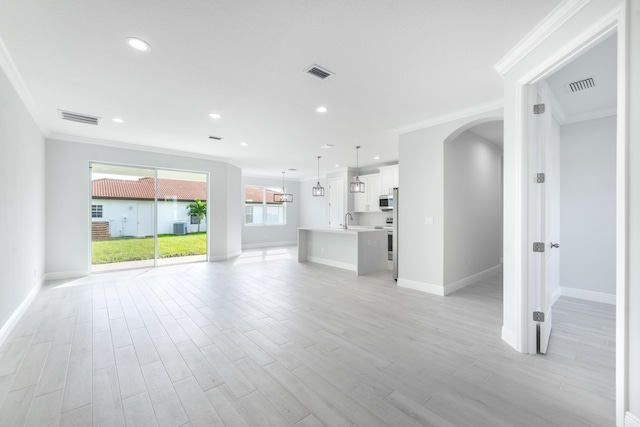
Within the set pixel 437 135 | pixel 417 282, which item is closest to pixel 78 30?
pixel 437 135

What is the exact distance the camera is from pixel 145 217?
628cm

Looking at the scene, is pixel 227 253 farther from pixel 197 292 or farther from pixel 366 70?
pixel 366 70

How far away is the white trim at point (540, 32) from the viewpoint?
190 cm

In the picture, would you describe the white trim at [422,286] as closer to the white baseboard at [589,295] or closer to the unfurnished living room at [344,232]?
the unfurnished living room at [344,232]

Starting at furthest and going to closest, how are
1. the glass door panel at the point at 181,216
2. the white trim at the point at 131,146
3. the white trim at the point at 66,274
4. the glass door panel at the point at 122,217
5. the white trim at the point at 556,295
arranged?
1. the glass door panel at the point at 181,216
2. the glass door panel at the point at 122,217
3. the white trim at the point at 131,146
4. the white trim at the point at 66,274
5. the white trim at the point at 556,295

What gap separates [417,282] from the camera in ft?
14.8

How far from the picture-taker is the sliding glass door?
5.82 m

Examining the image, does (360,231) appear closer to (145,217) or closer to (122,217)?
(145,217)

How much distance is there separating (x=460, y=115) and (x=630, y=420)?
361 cm

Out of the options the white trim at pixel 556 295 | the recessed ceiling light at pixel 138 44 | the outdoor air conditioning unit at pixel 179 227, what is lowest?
the white trim at pixel 556 295

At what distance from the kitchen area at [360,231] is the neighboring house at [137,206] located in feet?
10.2

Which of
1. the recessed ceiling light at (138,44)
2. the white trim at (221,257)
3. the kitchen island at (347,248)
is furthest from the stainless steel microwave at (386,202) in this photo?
the recessed ceiling light at (138,44)

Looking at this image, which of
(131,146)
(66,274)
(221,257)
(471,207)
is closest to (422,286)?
(471,207)

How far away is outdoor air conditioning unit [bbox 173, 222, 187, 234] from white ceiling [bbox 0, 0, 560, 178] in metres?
2.82
